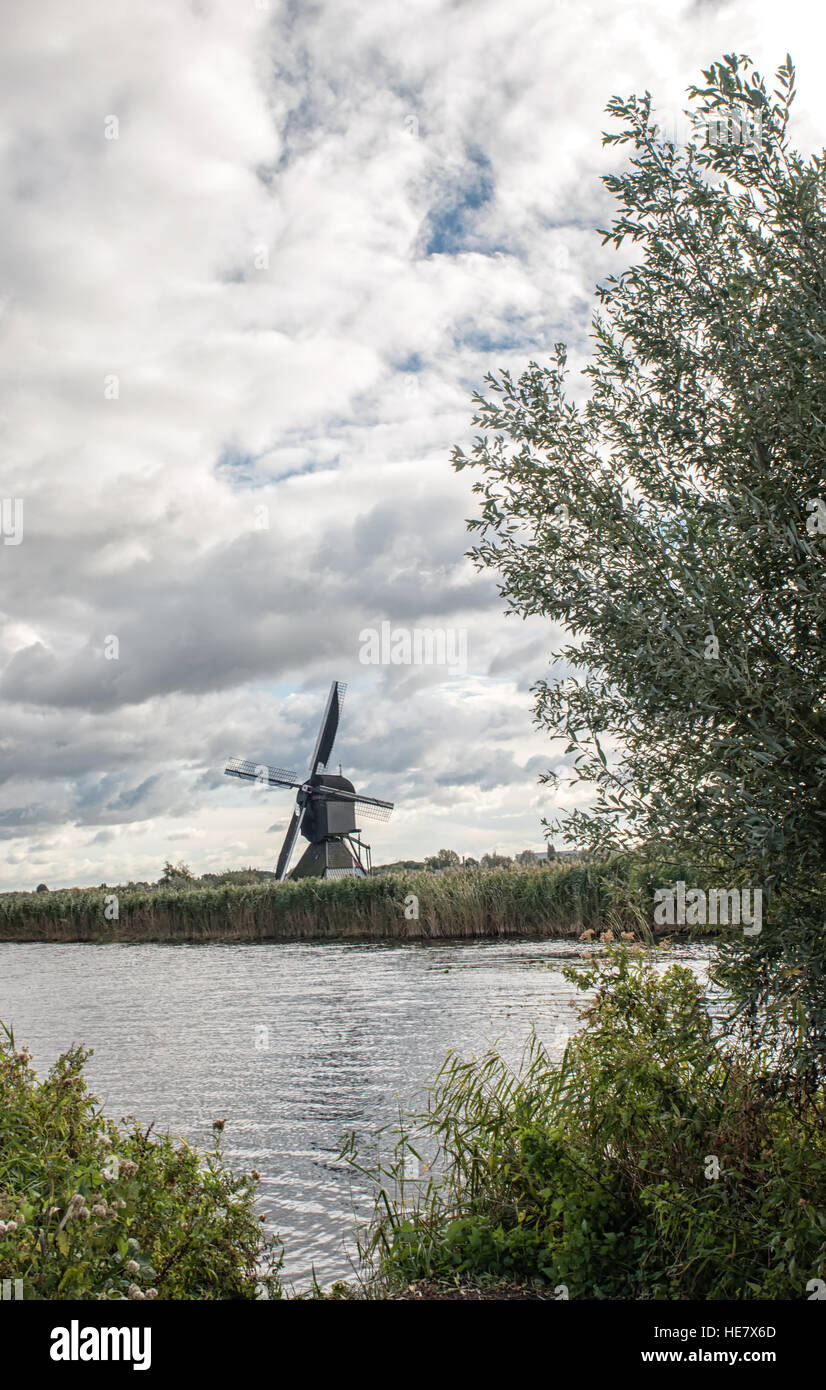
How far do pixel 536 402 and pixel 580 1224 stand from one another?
4.22 metres

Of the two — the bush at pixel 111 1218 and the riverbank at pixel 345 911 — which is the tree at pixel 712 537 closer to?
the bush at pixel 111 1218

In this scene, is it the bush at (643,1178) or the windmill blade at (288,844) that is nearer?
the bush at (643,1178)

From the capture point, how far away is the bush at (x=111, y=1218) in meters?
3.83

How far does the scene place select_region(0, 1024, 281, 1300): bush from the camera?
3832 millimetres

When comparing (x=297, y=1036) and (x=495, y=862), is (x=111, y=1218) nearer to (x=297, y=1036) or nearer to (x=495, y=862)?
(x=297, y=1036)

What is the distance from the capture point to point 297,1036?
14141 mm

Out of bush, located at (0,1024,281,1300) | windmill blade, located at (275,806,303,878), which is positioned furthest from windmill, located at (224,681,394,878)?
bush, located at (0,1024,281,1300)

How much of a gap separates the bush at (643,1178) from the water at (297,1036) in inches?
22.5

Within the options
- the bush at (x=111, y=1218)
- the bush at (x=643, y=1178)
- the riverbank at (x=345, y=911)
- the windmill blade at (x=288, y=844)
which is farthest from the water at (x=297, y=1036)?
the windmill blade at (x=288, y=844)

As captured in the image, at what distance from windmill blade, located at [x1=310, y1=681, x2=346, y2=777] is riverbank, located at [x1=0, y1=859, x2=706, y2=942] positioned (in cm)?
1522

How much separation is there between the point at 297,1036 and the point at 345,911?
736 inches

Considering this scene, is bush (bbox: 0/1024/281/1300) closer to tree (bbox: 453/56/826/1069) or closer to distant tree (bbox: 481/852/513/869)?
tree (bbox: 453/56/826/1069)

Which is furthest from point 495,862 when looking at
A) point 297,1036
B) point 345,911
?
point 297,1036
